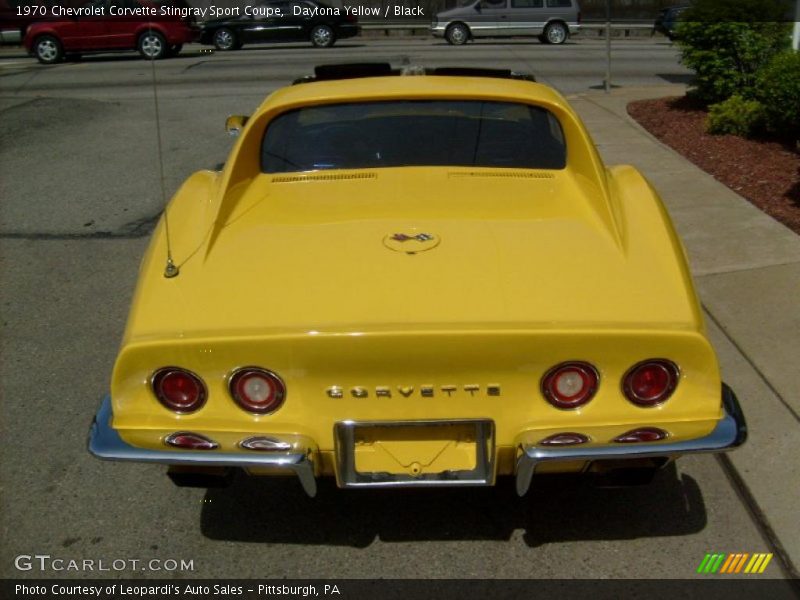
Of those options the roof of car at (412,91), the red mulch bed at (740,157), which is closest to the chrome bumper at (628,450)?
the roof of car at (412,91)

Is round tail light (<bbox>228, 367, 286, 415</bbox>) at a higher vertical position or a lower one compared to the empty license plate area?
higher

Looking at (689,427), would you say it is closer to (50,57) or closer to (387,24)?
(50,57)

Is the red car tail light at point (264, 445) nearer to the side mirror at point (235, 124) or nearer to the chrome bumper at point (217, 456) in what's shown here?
the chrome bumper at point (217, 456)

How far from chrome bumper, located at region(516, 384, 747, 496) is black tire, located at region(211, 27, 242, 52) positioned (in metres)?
22.3

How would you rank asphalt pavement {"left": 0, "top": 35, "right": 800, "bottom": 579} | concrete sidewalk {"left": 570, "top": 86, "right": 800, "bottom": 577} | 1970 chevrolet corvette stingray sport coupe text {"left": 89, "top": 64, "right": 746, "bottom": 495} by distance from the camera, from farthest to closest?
concrete sidewalk {"left": 570, "top": 86, "right": 800, "bottom": 577} < asphalt pavement {"left": 0, "top": 35, "right": 800, "bottom": 579} < 1970 chevrolet corvette stingray sport coupe text {"left": 89, "top": 64, "right": 746, "bottom": 495}

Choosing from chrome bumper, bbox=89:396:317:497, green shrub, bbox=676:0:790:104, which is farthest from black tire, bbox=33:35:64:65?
chrome bumper, bbox=89:396:317:497

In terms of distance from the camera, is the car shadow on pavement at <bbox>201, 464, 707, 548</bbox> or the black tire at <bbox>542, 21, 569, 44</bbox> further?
the black tire at <bbox>542, 21, 569, 44</bbox>

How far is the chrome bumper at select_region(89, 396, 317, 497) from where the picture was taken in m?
2.52

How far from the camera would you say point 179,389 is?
258 centimetres

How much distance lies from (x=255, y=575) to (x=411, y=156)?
6.19ft

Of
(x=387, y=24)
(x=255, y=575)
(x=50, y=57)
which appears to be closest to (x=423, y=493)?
(x=255, y=575)

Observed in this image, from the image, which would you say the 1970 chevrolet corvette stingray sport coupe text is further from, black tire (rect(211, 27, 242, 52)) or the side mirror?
black tire (rect(211, 27, 242, 52))

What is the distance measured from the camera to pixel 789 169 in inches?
305

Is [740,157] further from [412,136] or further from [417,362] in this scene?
[417,362]
